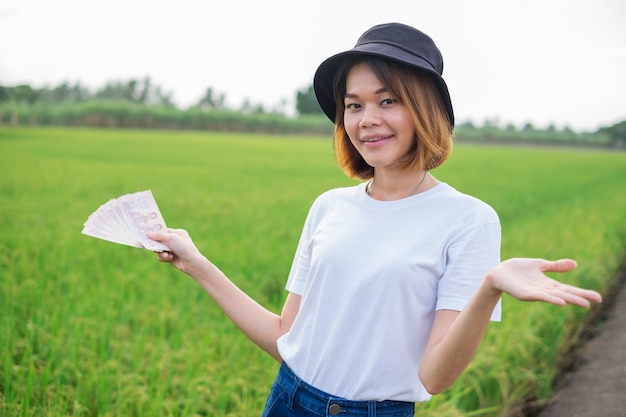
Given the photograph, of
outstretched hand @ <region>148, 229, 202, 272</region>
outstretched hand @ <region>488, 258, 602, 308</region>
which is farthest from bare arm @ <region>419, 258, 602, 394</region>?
outstretched hand @ <region>148, 229, 202, 272</region>

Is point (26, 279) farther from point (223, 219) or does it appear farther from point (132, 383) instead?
point (223, 219)

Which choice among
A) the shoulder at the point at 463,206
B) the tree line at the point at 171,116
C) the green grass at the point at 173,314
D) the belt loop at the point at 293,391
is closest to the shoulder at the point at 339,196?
the shoulder at the point at 463,206

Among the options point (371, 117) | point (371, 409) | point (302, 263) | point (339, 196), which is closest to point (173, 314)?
point (302, 263)

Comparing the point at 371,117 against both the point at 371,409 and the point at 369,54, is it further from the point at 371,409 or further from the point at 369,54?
the point at 371,409

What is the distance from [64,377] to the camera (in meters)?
2.37

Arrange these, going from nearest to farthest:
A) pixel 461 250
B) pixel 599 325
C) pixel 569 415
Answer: pixel 461 250, pixel 569 415, pixel 599 325

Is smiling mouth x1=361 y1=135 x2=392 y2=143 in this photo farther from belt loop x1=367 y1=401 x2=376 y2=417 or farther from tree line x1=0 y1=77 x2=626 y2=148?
tree line x1=0 y1=77 x2=626 y2=148

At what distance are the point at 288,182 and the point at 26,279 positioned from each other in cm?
836

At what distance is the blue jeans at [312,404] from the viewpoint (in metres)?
1.33

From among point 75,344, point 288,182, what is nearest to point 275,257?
point 75,344

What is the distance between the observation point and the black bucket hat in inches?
51.2

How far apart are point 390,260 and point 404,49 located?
1.48 feet

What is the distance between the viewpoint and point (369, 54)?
1.34 m

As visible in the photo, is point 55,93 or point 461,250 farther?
point 55,93
